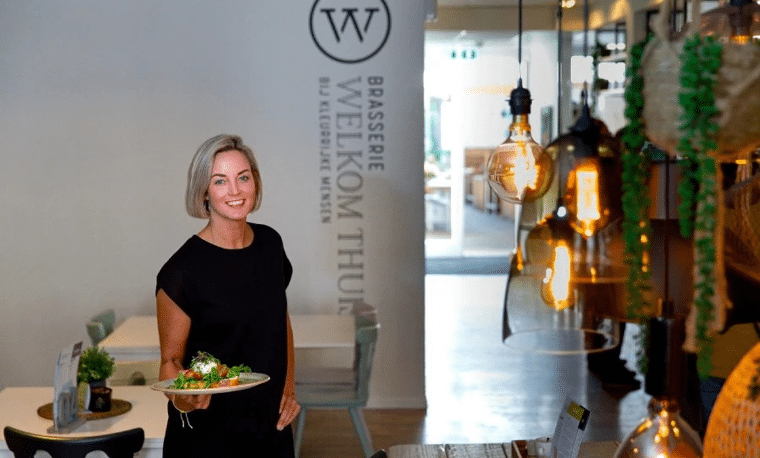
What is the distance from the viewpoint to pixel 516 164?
253cm

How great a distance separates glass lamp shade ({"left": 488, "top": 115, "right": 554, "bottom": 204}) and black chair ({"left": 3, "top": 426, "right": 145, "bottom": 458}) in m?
1.31

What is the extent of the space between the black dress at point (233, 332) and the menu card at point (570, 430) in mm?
895

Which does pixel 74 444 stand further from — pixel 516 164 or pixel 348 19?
pixel 348 19

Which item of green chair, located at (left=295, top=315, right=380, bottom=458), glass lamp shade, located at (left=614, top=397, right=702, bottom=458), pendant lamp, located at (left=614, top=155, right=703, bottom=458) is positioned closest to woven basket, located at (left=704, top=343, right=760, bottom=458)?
pendant lamp, located at (left=614, top=155, right=703, bottom=458)

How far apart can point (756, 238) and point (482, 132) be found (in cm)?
1436

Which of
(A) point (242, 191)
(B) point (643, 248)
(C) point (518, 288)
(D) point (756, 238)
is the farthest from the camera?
(A) point (242, 191)

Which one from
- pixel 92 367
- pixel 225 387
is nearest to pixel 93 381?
pixel 92 367

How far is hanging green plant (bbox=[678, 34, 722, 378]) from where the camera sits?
1.08 metres

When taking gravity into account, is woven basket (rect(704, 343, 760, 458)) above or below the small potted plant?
above

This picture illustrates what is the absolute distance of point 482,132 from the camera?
15.7 m

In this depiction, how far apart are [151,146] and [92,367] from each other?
300cm

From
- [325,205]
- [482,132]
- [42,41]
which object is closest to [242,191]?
[325,205]

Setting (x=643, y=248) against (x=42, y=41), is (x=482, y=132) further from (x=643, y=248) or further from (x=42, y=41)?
(x=643, y=248)

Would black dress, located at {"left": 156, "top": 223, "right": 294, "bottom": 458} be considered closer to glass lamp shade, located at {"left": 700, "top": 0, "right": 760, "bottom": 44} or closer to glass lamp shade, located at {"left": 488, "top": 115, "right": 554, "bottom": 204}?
glass lamp shade, located at {"left": 488, "top": 115, "right": 554, "bottom": 204}
